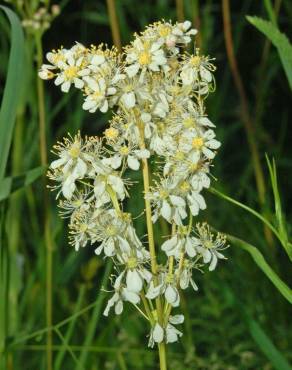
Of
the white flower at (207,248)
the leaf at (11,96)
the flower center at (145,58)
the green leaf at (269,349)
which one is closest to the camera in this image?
the flower center at (145,58)

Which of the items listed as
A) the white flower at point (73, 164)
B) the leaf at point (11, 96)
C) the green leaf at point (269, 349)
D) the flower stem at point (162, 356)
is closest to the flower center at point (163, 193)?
the white flower at point (73, 164)

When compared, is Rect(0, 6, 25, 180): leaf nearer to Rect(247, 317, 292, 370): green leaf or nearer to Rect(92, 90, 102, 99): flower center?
Rect(92, 90, 102, 99): flower center

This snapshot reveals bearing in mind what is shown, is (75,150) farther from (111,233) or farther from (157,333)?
(157,333)

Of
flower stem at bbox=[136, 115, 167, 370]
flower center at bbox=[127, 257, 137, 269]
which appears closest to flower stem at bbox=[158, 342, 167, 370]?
flower stem at bbox=[136, 115, 167, 370]

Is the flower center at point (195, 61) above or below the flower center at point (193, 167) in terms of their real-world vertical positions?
above

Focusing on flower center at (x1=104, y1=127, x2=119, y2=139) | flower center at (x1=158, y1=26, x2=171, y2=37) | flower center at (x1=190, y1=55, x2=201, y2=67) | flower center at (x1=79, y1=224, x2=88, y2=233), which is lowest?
flower center at (x1=79, y1=224, x2=88, y2=233)

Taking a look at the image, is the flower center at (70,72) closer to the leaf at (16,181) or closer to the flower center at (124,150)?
the flower center at (124,150)

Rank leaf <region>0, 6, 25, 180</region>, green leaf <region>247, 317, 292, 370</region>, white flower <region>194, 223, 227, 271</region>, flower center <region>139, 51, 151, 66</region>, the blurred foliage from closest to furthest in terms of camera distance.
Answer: flower center <region>139, 51, 151, 66</region> → white flower <region>194, 223, 227, 271</region> → leaf <region>0, 6, 25, 180</region> → green leaf <region>247, 317, 292, 370</region> → the blurred foliage

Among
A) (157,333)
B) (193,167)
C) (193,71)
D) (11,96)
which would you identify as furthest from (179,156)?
(11,96)
